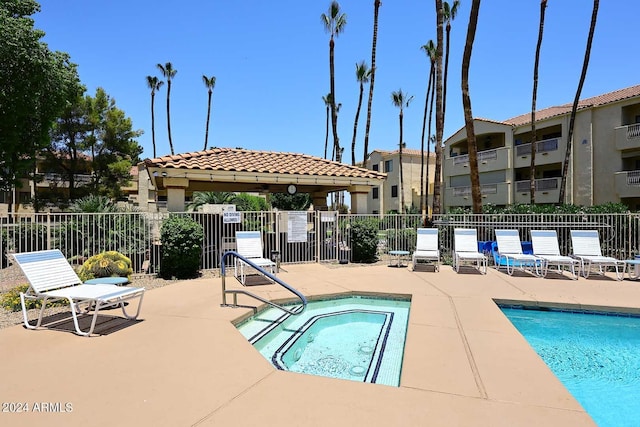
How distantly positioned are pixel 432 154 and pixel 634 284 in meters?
44.2

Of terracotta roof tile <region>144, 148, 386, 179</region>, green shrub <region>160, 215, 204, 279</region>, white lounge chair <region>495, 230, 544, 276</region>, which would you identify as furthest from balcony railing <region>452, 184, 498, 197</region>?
green shrub <region>160, 215, 204, 279</region>

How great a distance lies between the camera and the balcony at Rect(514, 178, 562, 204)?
28.3m

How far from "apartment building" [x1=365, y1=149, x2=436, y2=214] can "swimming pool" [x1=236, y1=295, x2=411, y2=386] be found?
127 feet

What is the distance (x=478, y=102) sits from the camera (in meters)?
26.1

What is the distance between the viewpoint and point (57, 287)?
5852 mm

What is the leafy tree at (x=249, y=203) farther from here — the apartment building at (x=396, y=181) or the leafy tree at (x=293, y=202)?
the apartment building at (x=396, y=181)

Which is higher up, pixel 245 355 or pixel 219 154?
pixel 219 154

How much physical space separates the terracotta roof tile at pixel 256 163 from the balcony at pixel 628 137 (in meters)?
19.3

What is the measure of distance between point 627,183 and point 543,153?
640 cm

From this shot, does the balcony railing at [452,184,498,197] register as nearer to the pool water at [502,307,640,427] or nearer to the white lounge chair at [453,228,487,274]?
the white lounge chair at [453,228,487,274]

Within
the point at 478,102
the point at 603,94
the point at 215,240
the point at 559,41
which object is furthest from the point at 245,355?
the point at 603,94

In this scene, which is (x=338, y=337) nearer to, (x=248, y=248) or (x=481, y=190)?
(x=248, y=248)

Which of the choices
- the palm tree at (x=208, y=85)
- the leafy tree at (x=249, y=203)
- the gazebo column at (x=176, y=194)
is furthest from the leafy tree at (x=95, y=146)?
the palm tree at (x=208, y=85)

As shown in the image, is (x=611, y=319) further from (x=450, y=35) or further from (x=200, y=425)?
(x=450, y=35)
